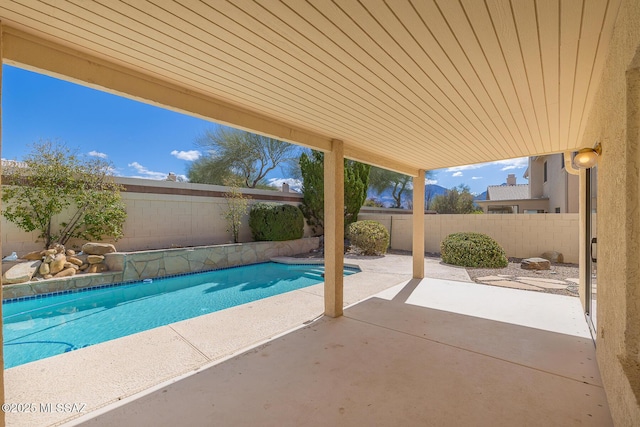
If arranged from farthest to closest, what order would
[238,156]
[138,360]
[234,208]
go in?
[238,156] < [234,208] < [138,360]

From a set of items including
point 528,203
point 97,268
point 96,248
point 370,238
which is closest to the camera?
point 97,268

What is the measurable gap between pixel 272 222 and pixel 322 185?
8.96ft

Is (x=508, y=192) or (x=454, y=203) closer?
(x=508, y=192)

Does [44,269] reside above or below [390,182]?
below

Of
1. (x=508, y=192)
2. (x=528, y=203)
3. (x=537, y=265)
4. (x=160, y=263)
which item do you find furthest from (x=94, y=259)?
(x=508, y=192)

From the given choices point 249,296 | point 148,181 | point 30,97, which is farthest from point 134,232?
point 30,97

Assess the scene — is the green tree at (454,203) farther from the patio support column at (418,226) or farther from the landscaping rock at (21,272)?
the landscaping rock at (21,272)

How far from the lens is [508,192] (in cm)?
1709

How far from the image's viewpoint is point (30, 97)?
14539mm

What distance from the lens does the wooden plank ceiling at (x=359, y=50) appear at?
1626 millimetres

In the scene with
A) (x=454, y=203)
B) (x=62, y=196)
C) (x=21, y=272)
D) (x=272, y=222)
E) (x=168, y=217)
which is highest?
(x=454, y=203)

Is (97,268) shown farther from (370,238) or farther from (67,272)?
(370,238)

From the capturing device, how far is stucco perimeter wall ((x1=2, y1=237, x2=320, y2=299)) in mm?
6094

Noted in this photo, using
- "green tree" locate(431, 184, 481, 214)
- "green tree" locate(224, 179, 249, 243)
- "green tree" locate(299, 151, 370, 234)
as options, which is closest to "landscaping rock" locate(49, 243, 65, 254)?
"green tree" locate(224, 179, 249, 243)
